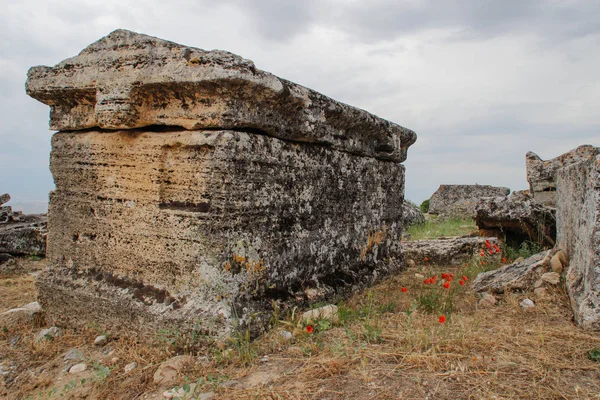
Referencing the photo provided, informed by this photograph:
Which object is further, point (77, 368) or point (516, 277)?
point (516, 277)

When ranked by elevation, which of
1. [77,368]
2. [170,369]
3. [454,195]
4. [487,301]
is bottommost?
[77,368]

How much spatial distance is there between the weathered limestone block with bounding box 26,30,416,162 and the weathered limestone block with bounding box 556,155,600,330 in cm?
172

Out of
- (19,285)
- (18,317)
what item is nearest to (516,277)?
(18,317)

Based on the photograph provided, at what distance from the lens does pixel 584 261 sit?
3102mm

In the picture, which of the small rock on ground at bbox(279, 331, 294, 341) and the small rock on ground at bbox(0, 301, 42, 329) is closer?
the small rock on ground at bbox(279, 331, 294, 341)

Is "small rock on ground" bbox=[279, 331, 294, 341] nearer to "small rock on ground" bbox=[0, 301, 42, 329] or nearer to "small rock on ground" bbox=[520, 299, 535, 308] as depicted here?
"small rock on ground" bbox=[520, 299, 535, 308]

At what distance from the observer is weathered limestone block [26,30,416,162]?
2773 millimetres

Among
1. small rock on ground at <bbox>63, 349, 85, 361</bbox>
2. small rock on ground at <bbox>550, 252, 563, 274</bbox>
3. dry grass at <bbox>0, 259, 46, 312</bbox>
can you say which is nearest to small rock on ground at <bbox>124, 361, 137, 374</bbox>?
small rock on ground at <bbox>63, 349, 85, 361</bbox>

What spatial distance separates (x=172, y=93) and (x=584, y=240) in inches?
108

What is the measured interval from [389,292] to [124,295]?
2126 millimetres

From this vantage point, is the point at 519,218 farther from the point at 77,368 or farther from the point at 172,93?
the point at 77,368

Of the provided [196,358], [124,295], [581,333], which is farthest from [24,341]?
[581,333]

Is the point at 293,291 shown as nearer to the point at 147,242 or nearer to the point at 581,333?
the point at 147,242

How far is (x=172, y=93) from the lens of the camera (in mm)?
2916
